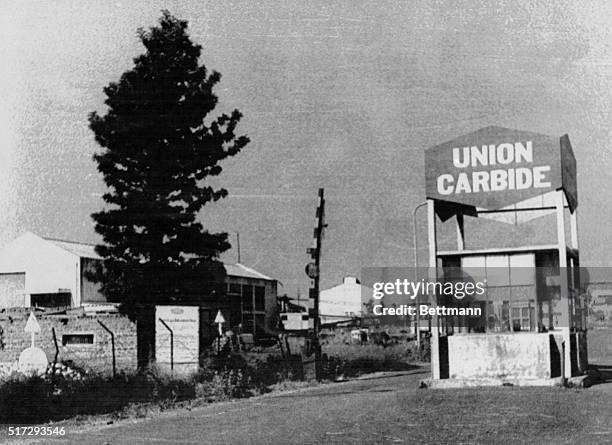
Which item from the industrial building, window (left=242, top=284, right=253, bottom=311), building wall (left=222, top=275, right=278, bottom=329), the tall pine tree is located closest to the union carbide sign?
the industrial building

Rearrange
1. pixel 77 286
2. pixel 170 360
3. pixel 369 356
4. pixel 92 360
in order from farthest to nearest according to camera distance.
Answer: pixel 77 286 → pixel 369 356 → pixel 92 360 → pixel 170 360

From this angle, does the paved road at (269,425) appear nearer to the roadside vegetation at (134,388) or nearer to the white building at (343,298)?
the roadside vegetation at (134,388)

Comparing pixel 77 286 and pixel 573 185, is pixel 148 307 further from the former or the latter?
pixel 77 286

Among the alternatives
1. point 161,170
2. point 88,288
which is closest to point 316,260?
point 161,170

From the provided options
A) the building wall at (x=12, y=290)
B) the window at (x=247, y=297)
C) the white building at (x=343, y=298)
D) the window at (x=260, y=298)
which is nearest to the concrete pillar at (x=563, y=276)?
the building wall at (x=12, y=290)

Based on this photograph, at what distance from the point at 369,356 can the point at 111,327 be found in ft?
35.2

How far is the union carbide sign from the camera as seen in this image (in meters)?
17.5

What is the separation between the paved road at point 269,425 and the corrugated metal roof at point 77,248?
3011 cm

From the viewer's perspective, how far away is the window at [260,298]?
62.2 m

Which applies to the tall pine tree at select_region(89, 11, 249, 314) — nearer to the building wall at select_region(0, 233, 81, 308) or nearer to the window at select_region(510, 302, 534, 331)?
the window at select_region(510, 302, 534, 331)

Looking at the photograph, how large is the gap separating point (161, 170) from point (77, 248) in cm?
2347

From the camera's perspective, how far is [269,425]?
13.5 metres

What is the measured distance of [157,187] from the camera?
2623cm

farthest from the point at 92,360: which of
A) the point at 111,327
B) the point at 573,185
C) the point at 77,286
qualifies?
the point at 77,286
